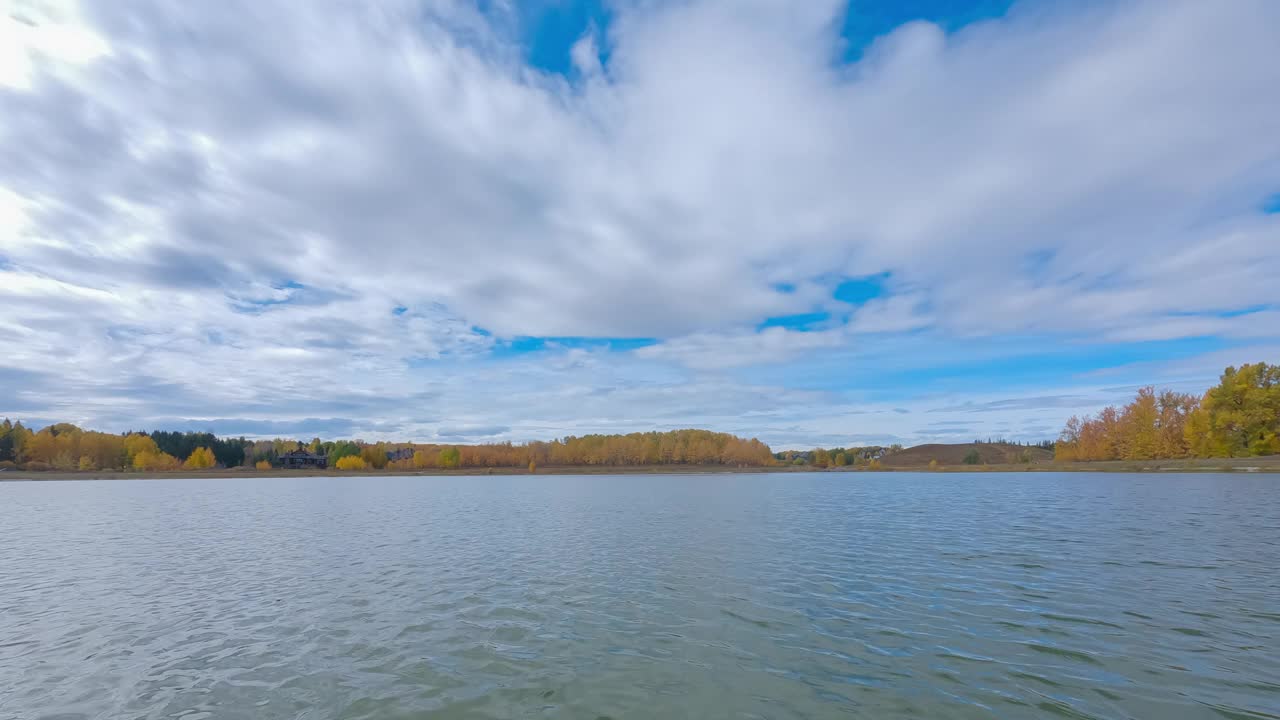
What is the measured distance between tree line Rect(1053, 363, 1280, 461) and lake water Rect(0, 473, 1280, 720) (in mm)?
140287

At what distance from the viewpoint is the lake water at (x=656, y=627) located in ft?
38.5

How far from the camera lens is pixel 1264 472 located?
116 metres

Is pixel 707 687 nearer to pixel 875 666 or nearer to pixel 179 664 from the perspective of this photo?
pixel 875 666

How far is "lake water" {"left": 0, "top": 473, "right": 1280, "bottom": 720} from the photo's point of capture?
11.7 meters

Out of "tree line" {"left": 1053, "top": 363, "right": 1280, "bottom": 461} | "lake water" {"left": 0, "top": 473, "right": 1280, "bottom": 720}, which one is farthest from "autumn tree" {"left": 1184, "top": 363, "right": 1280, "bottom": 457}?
"lake water" {"left": 0, "top": 473, "right": 1280, "bottom": 720}

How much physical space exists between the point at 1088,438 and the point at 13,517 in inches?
10487

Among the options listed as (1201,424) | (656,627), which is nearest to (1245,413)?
(1201,424)

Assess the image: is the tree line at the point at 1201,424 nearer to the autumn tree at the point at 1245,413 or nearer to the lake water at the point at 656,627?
the autumn tree at the point at 1245,413

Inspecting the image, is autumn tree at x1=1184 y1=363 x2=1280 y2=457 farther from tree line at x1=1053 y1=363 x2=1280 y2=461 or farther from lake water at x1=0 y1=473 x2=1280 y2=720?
lake water at x1=0 y1=473 x2=1280 y2=720

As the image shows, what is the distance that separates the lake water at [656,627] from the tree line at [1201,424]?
140 m

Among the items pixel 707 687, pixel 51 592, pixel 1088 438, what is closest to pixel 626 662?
pixel 707 687

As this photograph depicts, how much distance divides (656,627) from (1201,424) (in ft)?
647

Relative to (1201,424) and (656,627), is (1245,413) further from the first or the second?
(656,627)

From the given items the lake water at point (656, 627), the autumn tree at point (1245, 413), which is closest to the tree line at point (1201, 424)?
the autumn tree at point (1245, 413)
